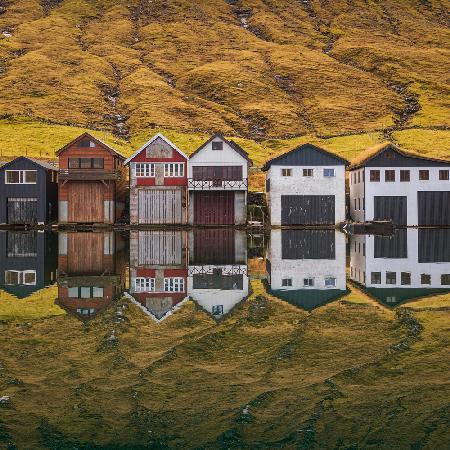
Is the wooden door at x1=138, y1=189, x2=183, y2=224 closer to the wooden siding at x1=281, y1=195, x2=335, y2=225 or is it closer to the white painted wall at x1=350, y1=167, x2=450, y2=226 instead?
the wooden siding at x1=281, y1=195, x2=335, y2=225

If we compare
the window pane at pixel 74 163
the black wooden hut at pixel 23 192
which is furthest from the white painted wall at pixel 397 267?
the black wooden hut at pixel 23 192

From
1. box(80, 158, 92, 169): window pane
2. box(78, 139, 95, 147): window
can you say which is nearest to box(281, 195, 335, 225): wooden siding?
box(80, 158, 92, 169): window pane

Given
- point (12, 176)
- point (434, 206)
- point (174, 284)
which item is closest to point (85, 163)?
point (12, 176)

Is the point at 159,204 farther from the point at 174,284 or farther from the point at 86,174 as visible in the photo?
the point at 174,284

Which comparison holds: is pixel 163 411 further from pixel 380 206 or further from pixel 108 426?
pixel 380 206

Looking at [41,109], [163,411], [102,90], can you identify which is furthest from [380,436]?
[102,90]

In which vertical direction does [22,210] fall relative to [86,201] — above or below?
below

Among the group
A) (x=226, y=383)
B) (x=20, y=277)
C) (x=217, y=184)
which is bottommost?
(x=226, y=383)
